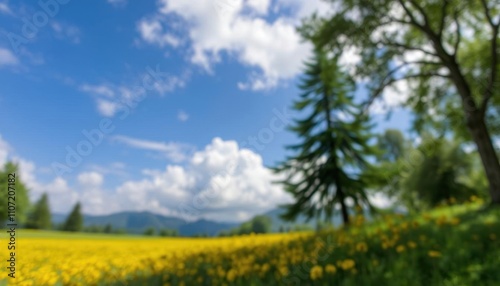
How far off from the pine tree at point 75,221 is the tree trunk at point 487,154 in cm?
8838

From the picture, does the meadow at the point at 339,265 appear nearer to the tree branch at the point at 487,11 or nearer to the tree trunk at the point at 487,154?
the tree trunk at the point at 487,154

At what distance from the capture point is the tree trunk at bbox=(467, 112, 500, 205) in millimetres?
8523

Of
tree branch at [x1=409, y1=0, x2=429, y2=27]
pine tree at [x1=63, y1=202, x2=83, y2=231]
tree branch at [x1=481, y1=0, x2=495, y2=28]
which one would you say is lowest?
pine tree at [x1=63, y1=202, x2=83, y2=231]

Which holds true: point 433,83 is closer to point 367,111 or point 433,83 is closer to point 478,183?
point 367,111

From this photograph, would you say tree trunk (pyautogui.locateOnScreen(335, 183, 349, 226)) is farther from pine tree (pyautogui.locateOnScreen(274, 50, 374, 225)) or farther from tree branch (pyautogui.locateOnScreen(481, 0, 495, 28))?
tree branch (pyautogui.locateOnScreen(481, 0, 495, 28))

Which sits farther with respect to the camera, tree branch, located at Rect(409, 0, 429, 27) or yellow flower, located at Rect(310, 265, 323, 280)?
tree branch, located at Rect(409, 0, 429, 27)

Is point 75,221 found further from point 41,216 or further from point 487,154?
point 487,154

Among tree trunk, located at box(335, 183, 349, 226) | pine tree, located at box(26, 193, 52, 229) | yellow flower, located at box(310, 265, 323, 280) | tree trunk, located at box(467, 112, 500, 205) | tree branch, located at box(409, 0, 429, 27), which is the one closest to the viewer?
yellow flower, located at box(310, 265, 323, 280)

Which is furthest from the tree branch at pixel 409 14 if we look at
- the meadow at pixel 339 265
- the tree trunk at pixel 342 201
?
the meadow at pixel 339 265

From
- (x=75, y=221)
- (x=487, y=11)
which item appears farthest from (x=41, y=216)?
(x=487, y=11)

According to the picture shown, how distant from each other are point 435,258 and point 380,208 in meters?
9.69

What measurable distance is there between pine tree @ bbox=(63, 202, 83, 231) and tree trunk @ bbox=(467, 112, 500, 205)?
290 ft

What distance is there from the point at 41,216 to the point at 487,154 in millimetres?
81843

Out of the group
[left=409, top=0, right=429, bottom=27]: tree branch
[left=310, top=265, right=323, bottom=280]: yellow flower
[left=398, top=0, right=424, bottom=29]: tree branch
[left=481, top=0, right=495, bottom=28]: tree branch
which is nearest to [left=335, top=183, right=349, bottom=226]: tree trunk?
[left=398, top=0, right=424, bottom=29]: tree branch
